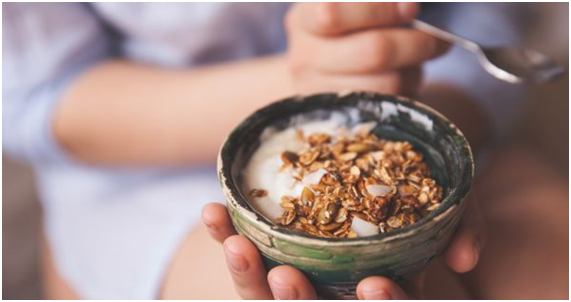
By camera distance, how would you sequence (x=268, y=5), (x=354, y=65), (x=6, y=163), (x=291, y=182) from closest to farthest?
(x=291, y=182) → (x=354, y=65) → (x=268, y=5) → (x=6, y=163)

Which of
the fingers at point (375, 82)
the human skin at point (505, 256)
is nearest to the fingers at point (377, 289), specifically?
the human skin at point (505, 256)

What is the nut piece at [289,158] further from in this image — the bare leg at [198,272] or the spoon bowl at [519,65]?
the spoon bowl at [519,65]

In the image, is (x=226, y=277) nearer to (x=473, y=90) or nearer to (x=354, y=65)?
(x=354, y=65)

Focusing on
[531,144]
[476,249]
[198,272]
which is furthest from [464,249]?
[531,144]

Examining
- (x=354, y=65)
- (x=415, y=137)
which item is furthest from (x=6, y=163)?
(x=415, y=137)

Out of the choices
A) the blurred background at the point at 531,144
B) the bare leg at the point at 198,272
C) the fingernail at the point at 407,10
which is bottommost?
the blurred background at the point at 531,144

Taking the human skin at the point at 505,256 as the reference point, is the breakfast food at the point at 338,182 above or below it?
above
